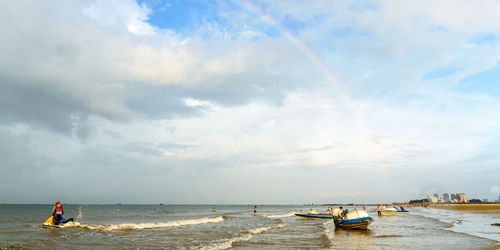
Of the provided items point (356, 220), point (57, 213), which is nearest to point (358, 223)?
point (356, 220)

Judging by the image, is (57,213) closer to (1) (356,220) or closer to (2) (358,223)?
(1) (356,220)

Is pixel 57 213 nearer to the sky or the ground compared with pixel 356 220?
nearer to the sky

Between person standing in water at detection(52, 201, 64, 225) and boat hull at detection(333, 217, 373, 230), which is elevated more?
person standing in water at detection(52, 201, 64, 225)

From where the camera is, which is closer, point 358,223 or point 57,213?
point 358,223

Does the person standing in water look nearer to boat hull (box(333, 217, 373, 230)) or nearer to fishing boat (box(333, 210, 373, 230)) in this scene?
fishing boat (box(333, 210, 373, 230))

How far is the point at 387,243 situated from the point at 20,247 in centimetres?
2517

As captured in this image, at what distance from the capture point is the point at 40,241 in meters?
25.1

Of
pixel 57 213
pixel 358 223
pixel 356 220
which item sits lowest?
pixel 358 223

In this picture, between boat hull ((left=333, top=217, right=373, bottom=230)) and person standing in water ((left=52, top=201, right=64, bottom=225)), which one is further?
person standing in water ((left=52, top=201, right=64, bottom=225))

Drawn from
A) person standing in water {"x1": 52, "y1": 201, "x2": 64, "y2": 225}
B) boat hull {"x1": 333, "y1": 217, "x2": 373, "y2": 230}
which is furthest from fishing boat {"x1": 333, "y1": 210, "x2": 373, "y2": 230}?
person standing in water {"x1": 52, "y1": 201, "x2": 64, "y2": 225}

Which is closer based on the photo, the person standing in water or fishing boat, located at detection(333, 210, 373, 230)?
fishing boat, located at detection(333, 210, 373, 230)

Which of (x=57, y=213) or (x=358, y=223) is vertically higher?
(x=57, y=213)

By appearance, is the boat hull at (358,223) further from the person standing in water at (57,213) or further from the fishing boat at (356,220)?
the person standing in water at (57,213)

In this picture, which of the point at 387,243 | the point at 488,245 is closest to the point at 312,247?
the point at 387,243
